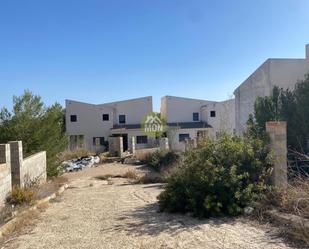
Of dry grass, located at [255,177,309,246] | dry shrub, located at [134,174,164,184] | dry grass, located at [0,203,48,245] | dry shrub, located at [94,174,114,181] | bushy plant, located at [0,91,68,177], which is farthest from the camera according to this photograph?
dry shrub, located at [94,174,114,181]

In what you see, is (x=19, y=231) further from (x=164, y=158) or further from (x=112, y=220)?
(x=164, y=158)

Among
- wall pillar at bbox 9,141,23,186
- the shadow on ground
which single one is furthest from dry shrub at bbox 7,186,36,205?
the shadow on ground

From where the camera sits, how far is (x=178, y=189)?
27.9 feet

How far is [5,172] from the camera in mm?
9461

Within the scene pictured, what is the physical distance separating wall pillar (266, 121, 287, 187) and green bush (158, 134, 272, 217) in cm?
18

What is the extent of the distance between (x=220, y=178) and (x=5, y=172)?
555cm

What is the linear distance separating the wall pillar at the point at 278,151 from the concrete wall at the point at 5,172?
21.7 ft

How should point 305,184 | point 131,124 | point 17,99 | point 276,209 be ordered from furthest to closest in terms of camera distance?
point 131,124
point 17,99
point 276,209
point 305,184

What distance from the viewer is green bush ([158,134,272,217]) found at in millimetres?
7785

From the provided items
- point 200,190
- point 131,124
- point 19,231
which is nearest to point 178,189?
point 200,190

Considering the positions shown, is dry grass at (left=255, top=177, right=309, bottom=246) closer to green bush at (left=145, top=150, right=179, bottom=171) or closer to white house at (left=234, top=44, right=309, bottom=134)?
white house at (left=234, top=44, right=309, bottom=134)

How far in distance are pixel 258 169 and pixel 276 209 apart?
1244 millimetres

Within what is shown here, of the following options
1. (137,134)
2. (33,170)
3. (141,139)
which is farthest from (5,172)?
(141,139)

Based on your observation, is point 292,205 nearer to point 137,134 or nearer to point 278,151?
point 278,151
